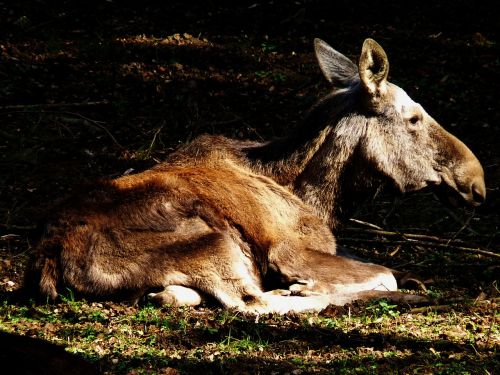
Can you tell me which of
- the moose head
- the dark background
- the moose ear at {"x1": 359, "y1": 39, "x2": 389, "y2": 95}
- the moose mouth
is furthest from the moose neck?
the dark background

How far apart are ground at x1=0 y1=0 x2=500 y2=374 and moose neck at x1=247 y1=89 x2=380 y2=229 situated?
3.09 ft

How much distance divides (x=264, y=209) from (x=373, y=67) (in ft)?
4.94

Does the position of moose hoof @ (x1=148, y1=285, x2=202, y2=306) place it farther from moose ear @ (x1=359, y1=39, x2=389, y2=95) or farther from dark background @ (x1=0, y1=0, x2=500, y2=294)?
dark background @ (x1=0, y1=0, x2=500, y2=294)

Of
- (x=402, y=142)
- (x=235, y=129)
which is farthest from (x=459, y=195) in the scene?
(x=235, y=129)

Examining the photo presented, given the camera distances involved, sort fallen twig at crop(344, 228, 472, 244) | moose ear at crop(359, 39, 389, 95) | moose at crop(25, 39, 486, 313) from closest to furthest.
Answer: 1. moose at crop(25, 39, 486, 313)
2. moose ear at crop(359, 39, 389, 95)
3. fallen twig at crop(344, 228, 472, 244)

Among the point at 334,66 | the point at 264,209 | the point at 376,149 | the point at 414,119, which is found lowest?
the point at 264,209

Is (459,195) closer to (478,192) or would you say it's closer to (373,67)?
(478,192)

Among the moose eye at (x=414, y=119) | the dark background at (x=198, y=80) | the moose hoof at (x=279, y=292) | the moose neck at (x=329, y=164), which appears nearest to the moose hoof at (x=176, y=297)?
the moose hoof at (x=279, y=292)

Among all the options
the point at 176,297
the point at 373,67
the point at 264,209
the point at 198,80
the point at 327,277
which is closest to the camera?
the point at 176,297

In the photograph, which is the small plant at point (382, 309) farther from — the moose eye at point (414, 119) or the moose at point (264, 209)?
the moose eye at point (414, 119)

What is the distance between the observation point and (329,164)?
6.93 m

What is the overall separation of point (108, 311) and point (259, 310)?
1054mm

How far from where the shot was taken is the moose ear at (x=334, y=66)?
7.41 meters

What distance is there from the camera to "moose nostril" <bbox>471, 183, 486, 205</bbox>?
7117 mm
